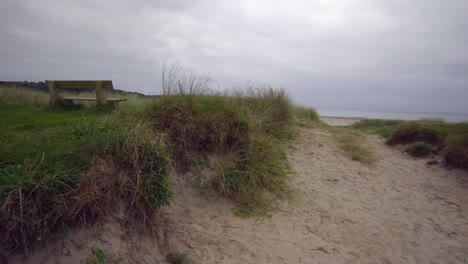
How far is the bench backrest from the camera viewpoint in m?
6.13

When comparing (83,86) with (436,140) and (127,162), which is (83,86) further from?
(436,140)

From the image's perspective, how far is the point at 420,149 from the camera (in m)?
7.31

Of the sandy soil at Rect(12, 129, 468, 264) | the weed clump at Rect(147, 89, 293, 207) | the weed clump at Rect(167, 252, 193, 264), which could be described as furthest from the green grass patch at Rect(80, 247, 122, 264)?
the weed clump at Rect(147, 89, 293, 207)

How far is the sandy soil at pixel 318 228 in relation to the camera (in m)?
2.67

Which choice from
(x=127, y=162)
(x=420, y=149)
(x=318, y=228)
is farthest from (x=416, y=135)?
(x=127, y=162)

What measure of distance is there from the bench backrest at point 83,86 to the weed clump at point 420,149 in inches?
335

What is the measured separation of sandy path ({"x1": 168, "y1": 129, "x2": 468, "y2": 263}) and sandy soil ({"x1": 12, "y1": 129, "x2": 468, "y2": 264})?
0.04 feet

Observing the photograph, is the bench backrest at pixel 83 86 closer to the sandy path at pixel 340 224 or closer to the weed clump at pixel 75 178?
the weed clump at pixel 75 178

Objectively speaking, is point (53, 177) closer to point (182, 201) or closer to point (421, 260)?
point (182, 201)

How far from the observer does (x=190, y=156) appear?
168 inches

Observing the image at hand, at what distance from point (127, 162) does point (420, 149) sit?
794cm

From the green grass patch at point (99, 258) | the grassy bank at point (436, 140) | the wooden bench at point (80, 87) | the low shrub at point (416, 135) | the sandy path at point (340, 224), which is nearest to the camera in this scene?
the green grass patch at point (99, 258)

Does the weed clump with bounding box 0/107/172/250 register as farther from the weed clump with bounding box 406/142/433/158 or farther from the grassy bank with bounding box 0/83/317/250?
the weed clump with bounding box 406/142/433/158

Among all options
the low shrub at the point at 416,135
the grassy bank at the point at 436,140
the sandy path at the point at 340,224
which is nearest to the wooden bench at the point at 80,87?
the sandy path at the point at 340,224
